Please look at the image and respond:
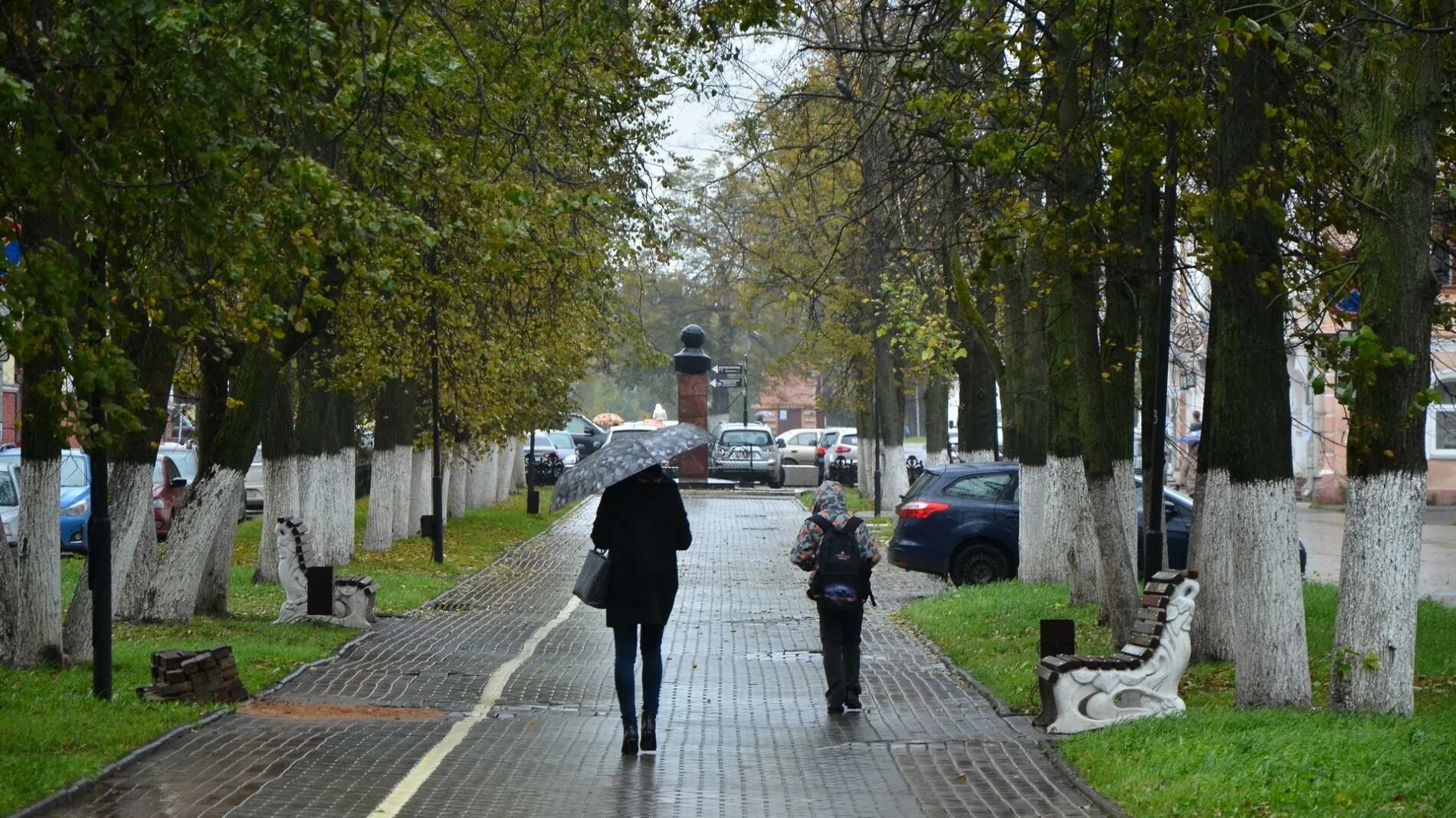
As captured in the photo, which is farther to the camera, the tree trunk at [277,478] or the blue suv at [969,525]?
the blue suv at [969,525]

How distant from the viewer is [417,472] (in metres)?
31.1

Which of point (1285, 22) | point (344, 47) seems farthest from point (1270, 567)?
point (344, 47)

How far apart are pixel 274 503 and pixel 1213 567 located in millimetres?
12018

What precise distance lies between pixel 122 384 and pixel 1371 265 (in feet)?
23.4

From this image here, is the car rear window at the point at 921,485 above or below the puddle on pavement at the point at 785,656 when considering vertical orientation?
above

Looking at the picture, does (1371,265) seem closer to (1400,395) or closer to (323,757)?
(1400,395)

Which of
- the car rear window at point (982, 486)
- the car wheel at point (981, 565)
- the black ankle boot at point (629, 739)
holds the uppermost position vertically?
the car rear window at point (982, 486)

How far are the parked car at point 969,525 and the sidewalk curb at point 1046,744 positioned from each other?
16.1ft

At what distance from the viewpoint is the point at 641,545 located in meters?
9.89

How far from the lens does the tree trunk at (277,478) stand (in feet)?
67.7

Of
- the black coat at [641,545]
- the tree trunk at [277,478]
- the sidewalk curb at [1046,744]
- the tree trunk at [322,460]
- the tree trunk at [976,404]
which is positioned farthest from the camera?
the tree trunk at [976,404]

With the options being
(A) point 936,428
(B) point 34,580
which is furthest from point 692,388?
(B) point 34,580

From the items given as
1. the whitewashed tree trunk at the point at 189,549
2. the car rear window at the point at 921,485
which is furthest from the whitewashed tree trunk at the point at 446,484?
the whitewashed tree trunk at the point at 189,549

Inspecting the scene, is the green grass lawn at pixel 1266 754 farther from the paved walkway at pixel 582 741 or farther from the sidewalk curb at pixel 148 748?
the sidewalk curb at pixel 148 748
